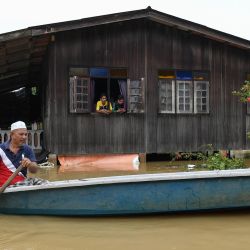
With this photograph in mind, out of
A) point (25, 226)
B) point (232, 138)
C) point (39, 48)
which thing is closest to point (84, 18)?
point (39, 48)

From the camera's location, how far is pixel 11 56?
1284cm

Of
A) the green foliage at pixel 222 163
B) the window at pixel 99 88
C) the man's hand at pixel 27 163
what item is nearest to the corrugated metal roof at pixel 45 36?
the window at pixel 99 88

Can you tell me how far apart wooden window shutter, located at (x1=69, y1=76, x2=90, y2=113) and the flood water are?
6.93m

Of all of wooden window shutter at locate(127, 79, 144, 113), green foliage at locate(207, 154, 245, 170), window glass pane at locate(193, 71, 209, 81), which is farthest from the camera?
window glass pane at locate(193, 71, 209, 81)

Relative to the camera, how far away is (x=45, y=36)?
12133 mm

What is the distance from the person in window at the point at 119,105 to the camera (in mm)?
13133

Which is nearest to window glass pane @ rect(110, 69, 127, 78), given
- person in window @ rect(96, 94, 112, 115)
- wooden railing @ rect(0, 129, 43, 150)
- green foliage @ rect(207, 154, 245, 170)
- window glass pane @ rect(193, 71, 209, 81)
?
person in window @ rect(96, 94, 112, 115)

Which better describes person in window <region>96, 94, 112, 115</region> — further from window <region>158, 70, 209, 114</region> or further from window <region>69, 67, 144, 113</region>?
window <region>158, 70, 209, 114</region>

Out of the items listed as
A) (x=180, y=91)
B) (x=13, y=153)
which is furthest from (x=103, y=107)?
(x=13, y=153)

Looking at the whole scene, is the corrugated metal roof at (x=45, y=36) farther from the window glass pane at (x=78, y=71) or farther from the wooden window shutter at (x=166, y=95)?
the wooden window shutter at (x=166, y=95)

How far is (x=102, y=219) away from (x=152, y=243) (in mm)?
1243

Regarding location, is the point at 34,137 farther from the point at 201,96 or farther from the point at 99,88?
the point at 201,96

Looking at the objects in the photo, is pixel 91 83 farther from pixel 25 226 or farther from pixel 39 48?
pixel 25 226

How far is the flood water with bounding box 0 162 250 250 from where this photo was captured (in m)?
4.81
